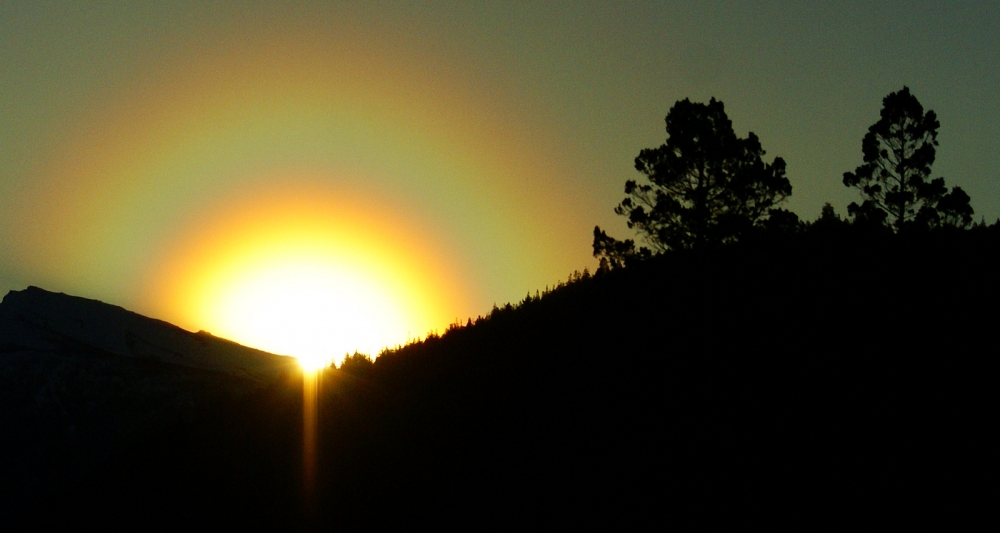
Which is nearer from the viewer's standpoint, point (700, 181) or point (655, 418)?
point (655, 418)

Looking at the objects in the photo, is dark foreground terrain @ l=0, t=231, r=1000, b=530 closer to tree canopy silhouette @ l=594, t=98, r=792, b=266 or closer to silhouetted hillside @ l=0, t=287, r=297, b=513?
silhouetted hillside @ l=0, t=287, r=297, b=513

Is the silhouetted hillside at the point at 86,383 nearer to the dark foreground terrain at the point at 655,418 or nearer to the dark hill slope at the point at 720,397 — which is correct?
the dark foreground terrain at the point at 655,418

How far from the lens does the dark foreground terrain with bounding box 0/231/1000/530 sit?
342 inches

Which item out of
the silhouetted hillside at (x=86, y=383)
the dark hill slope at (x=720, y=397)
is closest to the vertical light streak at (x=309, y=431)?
the dark hill slope at (x=720, y=397)

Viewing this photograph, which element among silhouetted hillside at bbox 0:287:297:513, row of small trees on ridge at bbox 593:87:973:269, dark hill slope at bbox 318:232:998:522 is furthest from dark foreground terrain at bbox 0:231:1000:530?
row of small trees on ridge at bbox 593:87:973:269

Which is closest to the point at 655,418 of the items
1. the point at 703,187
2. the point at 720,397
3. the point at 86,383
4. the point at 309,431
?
the point at 720,397

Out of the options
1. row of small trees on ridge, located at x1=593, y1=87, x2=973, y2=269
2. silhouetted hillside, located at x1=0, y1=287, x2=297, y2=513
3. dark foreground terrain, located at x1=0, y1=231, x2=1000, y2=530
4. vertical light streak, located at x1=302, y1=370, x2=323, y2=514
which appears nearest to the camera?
dark foreground terrain, located at x1=0, y1=231, x2=1000, y2=530

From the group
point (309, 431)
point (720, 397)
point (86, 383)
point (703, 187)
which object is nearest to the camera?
point (720, 397)

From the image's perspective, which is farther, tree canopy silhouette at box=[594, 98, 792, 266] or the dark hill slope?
tree canopy silhouette at box=[594, 98, 792, 266]

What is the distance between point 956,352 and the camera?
9.95 metres

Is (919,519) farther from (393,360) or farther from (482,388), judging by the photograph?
(393,360)

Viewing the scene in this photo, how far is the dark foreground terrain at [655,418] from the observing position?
28.5 ft

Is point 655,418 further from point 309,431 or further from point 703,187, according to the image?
point 703,187

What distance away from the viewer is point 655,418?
1053 centimetres
